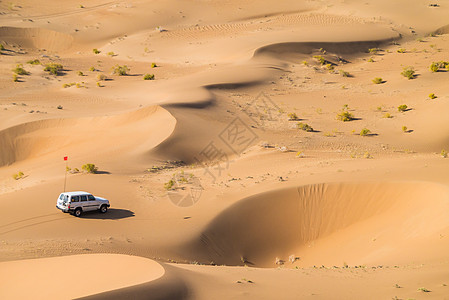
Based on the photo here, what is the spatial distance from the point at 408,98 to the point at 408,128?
5568 millimetres

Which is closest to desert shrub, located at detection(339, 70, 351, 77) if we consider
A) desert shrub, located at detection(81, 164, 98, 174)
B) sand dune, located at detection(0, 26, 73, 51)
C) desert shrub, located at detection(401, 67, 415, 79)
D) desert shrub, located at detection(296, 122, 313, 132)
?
desert shrub, located at detection(401, 67, 415, 79)

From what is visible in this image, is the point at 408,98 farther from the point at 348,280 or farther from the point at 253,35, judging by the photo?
the point at 348,280

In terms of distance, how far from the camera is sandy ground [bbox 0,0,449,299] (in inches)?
516

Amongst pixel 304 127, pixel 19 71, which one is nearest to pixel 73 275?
pixel 304 127

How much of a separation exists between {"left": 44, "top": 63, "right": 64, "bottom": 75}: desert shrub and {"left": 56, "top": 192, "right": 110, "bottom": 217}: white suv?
25.0m

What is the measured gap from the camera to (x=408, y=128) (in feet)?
99.8

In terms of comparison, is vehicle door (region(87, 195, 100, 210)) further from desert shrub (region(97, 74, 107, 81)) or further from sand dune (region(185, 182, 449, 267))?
desert shrub (region(97, 74, 107, 81))

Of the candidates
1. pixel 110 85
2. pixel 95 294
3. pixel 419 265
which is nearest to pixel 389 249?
pixel 419 265

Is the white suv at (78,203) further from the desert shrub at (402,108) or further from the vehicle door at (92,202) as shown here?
the desert shrub at (402,108)

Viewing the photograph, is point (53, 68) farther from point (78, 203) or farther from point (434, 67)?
point (434, 67)

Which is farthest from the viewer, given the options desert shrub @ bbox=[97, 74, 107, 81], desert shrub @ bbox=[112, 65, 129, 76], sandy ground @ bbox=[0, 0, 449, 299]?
desert shrub @ bbox=[112, 65, 129, 76]

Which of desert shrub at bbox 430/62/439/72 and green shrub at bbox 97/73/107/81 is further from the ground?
desert shrub at bbox 430/62/439/72

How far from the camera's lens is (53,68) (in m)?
41.3

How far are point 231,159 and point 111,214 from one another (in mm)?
8598
